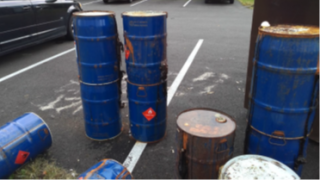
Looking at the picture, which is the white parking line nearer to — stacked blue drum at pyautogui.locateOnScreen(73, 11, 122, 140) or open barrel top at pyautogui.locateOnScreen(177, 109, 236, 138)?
stacked blue drum at pyautogui.locateOnScreen(73, 11, 122, 140)

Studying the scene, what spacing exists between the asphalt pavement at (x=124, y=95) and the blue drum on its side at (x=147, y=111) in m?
0.16

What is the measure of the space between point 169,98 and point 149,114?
→ 4.97ft

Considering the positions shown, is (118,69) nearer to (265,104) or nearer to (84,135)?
(84,135)

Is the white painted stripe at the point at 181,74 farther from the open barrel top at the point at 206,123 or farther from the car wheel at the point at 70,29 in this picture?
the car wheel at the point at 70,29

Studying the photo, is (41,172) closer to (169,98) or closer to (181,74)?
(169,98)

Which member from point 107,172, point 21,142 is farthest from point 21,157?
point 107,172

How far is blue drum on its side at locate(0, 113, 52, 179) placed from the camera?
286 centimetres

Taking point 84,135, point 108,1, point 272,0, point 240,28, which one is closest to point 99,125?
point 84,135

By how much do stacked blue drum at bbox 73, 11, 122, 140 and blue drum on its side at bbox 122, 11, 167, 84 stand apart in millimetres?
230

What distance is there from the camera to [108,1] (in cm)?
1911

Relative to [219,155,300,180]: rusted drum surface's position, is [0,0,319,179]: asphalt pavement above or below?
below

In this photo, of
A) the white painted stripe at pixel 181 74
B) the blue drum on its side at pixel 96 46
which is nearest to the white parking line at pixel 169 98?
the white painted stripe at pixel 181 74

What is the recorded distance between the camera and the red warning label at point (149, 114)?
3.55 m

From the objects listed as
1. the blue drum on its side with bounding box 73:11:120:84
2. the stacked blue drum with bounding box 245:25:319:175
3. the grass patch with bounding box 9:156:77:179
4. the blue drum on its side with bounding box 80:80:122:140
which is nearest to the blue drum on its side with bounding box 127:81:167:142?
the blue drum on its side with bounding box 80:80:122:140
